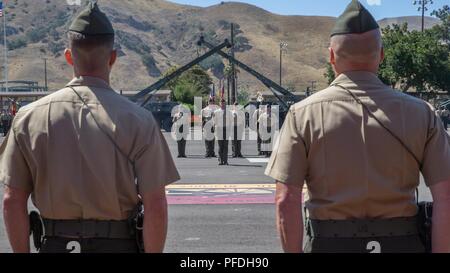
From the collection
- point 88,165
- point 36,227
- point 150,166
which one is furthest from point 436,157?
point 36,227

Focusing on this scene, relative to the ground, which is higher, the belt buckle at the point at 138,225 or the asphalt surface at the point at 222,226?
the belt buckle at the point at 138,225

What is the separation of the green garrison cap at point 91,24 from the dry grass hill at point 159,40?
399 ft

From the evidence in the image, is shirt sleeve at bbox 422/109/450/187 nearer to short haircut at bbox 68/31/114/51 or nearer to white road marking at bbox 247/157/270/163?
short haircut at bbox 68/31/114/51

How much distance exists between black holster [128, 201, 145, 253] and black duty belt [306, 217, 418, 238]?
32.8 inches

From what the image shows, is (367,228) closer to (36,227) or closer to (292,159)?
(292,159)

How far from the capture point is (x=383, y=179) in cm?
338

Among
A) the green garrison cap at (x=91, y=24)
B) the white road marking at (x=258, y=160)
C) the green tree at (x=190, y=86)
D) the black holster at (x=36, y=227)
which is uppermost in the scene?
the green garrison cap at (x=91, y=24)

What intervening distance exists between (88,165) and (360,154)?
1.27m

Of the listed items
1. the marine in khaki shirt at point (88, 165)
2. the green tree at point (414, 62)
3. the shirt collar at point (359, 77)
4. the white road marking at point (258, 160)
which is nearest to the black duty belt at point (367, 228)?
the shirt collar at point (359, 77)

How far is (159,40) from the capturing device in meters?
174

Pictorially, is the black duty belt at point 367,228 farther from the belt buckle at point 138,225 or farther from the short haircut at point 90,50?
the short haircut at point 90,50

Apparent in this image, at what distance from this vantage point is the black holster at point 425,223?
11.1 ft

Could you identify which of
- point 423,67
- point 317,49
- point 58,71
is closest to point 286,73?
point 317,49

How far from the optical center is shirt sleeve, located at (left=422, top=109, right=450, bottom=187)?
3.39 m
